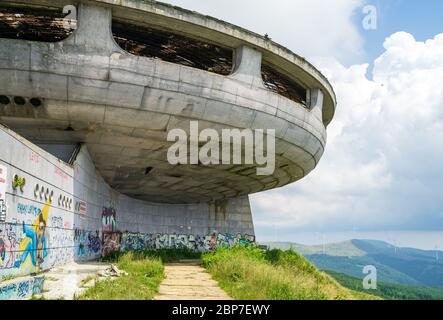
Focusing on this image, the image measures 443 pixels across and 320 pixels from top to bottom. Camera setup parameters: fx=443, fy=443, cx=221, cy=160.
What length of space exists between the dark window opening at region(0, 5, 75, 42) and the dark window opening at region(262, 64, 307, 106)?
9935 millimetres

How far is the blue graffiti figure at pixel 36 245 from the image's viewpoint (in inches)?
483

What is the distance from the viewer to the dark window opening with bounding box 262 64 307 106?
944 inches

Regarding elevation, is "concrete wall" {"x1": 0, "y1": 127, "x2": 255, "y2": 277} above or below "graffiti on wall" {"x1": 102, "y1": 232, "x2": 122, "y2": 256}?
above

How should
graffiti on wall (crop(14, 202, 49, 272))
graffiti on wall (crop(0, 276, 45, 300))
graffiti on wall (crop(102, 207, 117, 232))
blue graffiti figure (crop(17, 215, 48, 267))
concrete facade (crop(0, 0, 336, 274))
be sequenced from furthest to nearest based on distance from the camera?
graffiti on wall (crop(102, 207, 117, 232))
concrete facade (crop(0, 0, 336, 274))
blue graffiti figure (crop(17, 215, 48, 267))
graffiti on wall (crop(14, 202, 49, 272))
graffiti on wall (crop(0, 276, 45, 300))

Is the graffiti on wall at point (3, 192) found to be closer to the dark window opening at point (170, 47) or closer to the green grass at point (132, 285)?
the green grass at point (132, 285)

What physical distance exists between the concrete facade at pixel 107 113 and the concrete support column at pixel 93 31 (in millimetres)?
38

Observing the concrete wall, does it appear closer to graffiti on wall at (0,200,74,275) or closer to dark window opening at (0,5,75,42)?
graffiti on wall at (0,200,74,275)

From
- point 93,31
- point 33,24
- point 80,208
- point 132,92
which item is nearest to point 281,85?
point 132,92

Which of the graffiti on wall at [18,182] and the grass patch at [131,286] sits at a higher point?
the graffiti on wall at [18,182]

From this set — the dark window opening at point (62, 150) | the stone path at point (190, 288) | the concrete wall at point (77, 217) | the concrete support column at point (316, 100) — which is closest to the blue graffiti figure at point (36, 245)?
the concrete wall at point (77, 217)

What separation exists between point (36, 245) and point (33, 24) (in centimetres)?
1019

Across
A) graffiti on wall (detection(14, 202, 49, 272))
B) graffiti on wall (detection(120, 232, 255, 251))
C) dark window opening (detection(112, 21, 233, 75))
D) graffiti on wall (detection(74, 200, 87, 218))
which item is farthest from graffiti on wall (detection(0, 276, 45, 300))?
graffiti on wall (detection(120, 232, 255, 251))

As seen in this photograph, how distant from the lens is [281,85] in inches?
1001
